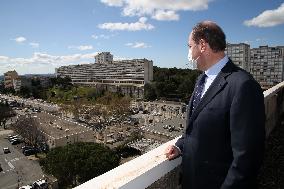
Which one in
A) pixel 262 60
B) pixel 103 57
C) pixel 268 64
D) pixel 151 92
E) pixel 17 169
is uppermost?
pixel 103 57

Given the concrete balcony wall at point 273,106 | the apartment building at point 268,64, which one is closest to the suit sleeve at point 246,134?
the concrete balcony wall at point 273,106

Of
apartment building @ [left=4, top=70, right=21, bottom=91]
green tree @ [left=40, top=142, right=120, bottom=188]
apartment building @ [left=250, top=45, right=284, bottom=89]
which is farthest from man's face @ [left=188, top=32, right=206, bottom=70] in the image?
apartment building @ [left=4, top=70, right=21, bottom=91]

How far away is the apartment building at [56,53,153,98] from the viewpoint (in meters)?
65.3

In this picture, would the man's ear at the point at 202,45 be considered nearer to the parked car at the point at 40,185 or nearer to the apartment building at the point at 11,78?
the parked car at the point at 40,185

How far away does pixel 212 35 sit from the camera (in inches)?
59.9

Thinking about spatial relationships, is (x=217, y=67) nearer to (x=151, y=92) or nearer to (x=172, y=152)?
(x=172, y=152)

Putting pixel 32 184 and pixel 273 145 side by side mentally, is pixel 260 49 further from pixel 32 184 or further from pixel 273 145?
pixel 273 145

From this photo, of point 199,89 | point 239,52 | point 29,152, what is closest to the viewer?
point 199,89

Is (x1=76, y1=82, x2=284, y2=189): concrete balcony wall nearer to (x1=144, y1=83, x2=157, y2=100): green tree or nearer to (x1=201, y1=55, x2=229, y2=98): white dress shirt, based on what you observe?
(x1=201, y1=55, x2=229, y2=98): white dress shirt

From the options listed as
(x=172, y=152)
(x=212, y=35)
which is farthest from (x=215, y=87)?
(x=172, y=152)

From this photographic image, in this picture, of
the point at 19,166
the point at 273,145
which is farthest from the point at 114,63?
the point at 273,145

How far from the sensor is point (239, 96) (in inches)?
50.6

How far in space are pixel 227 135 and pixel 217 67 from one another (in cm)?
38

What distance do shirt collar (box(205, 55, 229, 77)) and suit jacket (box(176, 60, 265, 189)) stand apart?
36 millimetres
